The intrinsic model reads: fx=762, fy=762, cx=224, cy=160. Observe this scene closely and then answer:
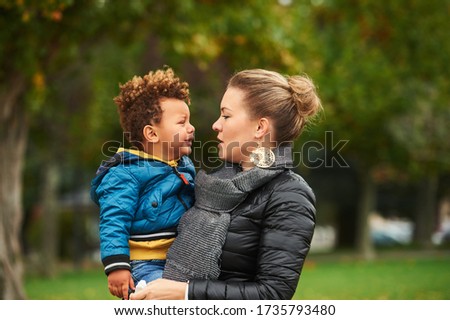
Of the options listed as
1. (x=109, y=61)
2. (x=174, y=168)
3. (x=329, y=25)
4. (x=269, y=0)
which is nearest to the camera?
(x=174, y=168)

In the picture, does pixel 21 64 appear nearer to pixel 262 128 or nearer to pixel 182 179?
pixel 182 179

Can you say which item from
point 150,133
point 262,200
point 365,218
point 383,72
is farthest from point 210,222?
point 365,218

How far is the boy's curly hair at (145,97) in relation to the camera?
3408mm

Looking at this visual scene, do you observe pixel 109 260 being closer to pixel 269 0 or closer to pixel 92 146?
pixel 269 0

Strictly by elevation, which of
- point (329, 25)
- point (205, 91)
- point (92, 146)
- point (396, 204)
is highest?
point (329, 25)

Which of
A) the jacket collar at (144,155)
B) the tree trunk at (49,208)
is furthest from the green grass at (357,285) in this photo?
the jacket collar at (144,155)

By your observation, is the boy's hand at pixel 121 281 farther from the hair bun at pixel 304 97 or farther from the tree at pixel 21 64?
the tree at pixel 21 64

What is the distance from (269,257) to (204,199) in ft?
1.22

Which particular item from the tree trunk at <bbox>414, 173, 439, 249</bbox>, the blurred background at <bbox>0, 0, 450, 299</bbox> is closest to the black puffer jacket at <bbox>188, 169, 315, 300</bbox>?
the blurred background at <bbox>0, 0, 450, 299</bbox>

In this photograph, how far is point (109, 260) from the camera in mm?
3123

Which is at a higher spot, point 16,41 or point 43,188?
point 16,41

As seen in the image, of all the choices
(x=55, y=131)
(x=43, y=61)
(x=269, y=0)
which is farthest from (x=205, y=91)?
(x=43, y=61)

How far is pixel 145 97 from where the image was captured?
342 centimetres

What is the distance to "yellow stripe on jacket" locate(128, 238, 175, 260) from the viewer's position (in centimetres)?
326
